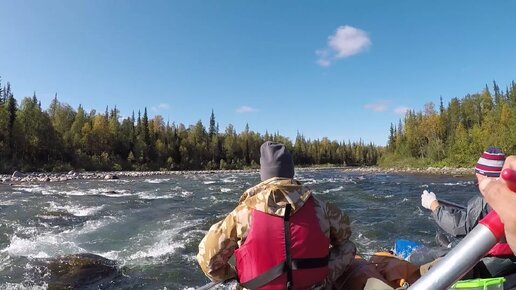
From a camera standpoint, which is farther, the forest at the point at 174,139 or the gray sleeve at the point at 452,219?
the forest at the point at 174,139

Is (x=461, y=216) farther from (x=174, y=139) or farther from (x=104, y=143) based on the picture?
(x=174, y=139)

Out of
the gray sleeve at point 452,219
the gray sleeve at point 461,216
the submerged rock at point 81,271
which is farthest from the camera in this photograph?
the submerged rock at point 81,271

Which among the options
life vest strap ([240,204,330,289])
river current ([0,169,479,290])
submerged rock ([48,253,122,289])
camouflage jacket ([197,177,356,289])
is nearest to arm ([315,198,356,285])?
camouflage jacket ([197,177,356,289])

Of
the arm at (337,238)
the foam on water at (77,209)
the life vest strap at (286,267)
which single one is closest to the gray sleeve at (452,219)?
the arm at (337,238)

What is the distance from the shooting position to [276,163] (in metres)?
2.83

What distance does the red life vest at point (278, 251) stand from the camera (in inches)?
103

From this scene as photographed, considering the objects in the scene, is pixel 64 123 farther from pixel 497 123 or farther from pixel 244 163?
pixel 497 123

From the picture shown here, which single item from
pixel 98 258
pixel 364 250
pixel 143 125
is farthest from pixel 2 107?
pixel 364 250

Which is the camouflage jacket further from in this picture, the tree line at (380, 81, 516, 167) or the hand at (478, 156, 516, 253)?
the tree line at (380, 81, 516, 167)

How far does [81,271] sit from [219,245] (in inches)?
261

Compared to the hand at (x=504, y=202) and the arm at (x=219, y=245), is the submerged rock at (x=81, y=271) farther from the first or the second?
the hand at (x=504, y=202)

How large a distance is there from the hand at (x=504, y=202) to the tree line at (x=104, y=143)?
1530 inches

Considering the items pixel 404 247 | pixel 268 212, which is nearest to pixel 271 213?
pixel 268 212

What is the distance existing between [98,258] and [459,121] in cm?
9318
